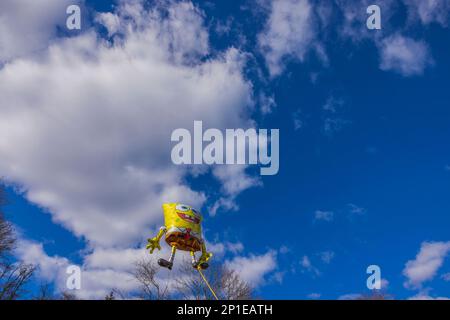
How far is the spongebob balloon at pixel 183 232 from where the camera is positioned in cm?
1098

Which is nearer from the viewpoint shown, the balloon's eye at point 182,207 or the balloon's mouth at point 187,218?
the balloon's mouth at point 187,218

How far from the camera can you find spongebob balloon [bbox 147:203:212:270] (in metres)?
11.0

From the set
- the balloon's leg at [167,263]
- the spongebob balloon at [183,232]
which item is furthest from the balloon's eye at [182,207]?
the balloon's leg at [167,263]

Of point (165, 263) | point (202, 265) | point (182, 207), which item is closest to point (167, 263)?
point (165, 263)

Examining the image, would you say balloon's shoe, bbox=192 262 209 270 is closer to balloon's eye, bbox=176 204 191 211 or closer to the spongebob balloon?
the spongebob balloon

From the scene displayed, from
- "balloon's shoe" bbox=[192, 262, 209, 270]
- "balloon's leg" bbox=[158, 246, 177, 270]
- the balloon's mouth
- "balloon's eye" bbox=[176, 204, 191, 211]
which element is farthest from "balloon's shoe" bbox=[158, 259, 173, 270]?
"balloon's eye" bbox=[176, 204, 191, 211]

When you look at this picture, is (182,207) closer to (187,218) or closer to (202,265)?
(187,218)

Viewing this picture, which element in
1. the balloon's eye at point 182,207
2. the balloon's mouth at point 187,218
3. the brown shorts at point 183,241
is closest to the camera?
the brown shorts at point 183,241

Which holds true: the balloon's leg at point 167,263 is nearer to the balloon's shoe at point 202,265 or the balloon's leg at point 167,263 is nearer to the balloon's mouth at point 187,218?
the balloon's shoe at point 202,265
